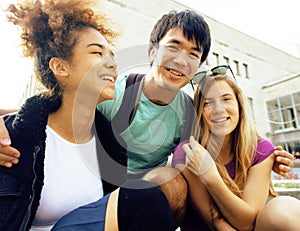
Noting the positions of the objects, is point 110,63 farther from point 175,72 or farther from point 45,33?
point 175,72

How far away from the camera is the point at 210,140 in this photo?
122 cm

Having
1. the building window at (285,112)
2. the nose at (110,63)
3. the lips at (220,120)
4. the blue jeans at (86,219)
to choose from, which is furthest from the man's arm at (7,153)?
the building window at (285,112)

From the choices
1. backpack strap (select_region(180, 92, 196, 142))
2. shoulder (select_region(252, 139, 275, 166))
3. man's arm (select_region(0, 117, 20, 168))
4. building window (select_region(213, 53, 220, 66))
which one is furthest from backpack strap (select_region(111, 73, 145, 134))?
building window (select_region(213, 53, 220, 66))

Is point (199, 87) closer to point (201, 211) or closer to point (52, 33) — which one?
point (201, 211)

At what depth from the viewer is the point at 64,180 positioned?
0.95 meters

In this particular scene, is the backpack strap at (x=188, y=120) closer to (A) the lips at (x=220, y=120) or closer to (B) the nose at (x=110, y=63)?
(A) the lips at (x=220, y=120)

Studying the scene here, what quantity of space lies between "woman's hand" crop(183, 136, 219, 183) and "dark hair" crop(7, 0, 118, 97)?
627mm

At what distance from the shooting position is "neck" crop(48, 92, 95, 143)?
1.05m

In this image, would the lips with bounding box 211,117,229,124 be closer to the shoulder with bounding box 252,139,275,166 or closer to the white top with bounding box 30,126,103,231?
the shoulder with bounding box 252,139,275,166

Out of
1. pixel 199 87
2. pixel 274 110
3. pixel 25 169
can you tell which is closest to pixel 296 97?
pixel 274 110

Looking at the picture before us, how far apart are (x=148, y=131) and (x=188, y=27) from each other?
25.1 inches

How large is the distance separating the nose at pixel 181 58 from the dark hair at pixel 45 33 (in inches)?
21.3

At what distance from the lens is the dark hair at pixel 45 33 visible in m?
1.06

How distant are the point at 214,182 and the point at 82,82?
2.24ft
